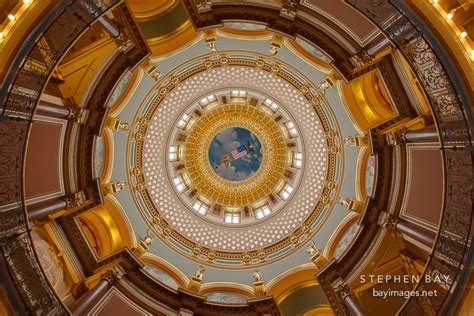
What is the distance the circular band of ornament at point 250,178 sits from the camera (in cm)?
2741

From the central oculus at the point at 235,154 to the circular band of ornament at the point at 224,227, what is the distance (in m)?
6.10

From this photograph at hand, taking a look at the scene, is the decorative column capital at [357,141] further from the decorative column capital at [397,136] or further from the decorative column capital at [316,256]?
the decorative column capital at [316,256]

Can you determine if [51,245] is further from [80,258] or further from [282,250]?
[282,250]

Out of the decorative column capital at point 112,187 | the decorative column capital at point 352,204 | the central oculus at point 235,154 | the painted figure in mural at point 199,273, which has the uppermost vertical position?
the central oculus at point 235,154

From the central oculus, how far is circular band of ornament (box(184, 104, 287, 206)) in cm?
89

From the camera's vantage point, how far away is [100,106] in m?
16.7

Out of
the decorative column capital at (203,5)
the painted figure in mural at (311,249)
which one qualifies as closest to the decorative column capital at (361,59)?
the decorative column capital at (203,5)

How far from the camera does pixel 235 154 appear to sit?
30.4 m

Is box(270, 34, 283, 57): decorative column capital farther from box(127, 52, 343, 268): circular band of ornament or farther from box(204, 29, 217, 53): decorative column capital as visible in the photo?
box(204, 29, 217, 53): decorative column capital

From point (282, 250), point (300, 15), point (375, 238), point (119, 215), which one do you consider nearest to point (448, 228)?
point (375, 238)

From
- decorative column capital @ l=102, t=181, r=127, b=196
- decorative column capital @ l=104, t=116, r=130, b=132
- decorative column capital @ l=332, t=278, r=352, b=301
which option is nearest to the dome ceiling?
decorative column capital @ l=104, t=116, r=130, b=132

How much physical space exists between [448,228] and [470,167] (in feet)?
6.79

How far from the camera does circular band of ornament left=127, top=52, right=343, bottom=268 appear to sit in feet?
70.2

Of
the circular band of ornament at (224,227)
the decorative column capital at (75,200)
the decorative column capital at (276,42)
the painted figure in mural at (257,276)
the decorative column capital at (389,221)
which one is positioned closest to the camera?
the decorative column capital at (75,200)
